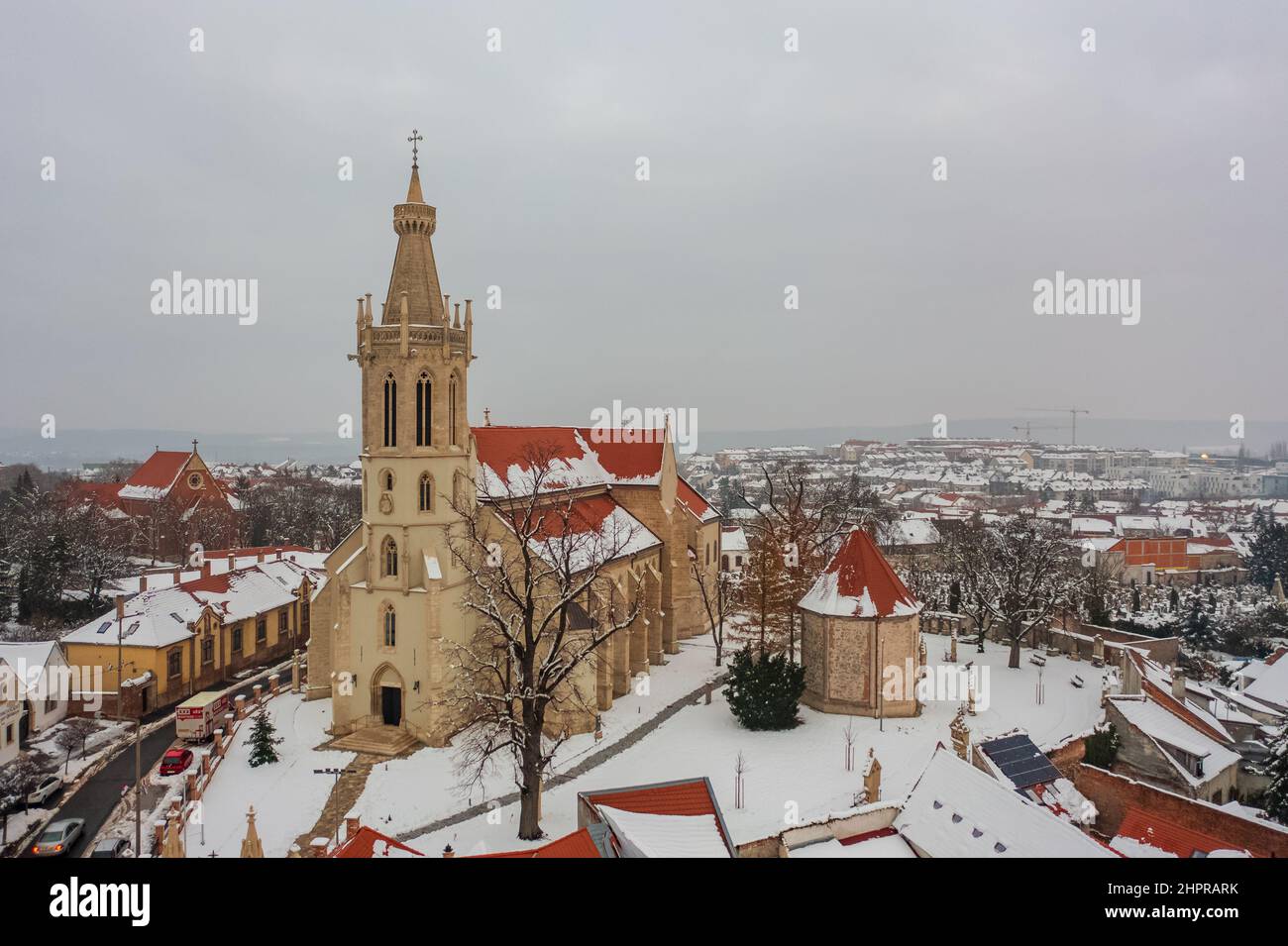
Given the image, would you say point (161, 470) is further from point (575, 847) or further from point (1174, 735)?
point (1174, 735)

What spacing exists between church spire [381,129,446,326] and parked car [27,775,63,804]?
18.4 meters

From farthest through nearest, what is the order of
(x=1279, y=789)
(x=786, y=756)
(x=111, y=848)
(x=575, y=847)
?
(x=786, y=756) < (x=1279, y=789) < (x=111, y=848) < (x=575, y=847)

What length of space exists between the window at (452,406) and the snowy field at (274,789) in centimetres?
1178

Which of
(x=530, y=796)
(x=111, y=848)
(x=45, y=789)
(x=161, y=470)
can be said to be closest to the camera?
(x=111, y=848)

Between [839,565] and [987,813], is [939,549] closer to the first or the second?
[839,565]

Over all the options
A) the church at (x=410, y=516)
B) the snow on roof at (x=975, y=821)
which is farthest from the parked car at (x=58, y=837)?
the snow on roof at (x=975, y=821)

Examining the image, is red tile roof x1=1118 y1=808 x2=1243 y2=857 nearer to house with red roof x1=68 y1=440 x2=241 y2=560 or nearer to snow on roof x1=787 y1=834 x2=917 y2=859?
snow on roof x1=787 y1=834 x2=917 y2=859

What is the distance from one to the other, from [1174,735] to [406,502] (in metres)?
28.4

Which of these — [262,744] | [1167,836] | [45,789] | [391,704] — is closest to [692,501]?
[391,704]

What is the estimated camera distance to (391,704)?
1160 inches

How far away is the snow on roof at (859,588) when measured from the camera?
102 ft

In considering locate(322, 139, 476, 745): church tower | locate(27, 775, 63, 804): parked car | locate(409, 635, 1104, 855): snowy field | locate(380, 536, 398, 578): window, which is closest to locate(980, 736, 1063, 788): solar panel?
locate(409, 635, 1104, 855): snowy field

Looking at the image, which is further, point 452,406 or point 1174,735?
point 452,406
